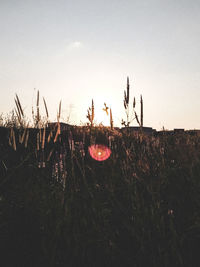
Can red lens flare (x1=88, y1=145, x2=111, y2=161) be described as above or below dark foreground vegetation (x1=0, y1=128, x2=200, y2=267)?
above

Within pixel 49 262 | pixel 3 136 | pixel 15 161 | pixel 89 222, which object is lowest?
pixel 49 262

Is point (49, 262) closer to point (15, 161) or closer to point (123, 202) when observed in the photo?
point (123, 202)

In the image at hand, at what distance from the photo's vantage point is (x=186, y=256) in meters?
1.40

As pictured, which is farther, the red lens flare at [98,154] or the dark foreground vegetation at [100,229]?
the red lens flare at [98,154]

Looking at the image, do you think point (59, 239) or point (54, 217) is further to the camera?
point (54, 217)

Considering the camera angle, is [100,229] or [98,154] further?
[98,154]

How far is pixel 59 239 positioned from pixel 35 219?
38cm

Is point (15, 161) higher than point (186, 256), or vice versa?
point (15, 161)

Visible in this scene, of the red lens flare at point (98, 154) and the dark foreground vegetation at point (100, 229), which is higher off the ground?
the red lens flare at point (98, 154)

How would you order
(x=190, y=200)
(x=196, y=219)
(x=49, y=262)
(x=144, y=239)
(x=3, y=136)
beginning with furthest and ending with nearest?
(x=3, y=136) < (x=190, y=200) < (x=196, y=219) < (x=144, y=239) < (x=49, y=262)

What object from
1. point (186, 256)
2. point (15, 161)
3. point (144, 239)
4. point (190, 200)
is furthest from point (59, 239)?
point (15, 161)

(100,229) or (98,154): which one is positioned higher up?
(98,154)

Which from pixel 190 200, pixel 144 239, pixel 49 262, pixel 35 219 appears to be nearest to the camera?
pixel 49 262

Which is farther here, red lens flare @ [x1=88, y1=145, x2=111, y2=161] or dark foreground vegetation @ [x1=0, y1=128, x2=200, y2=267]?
red lens flare @ [x1=88, y1=145, x2=111, y2=161]
